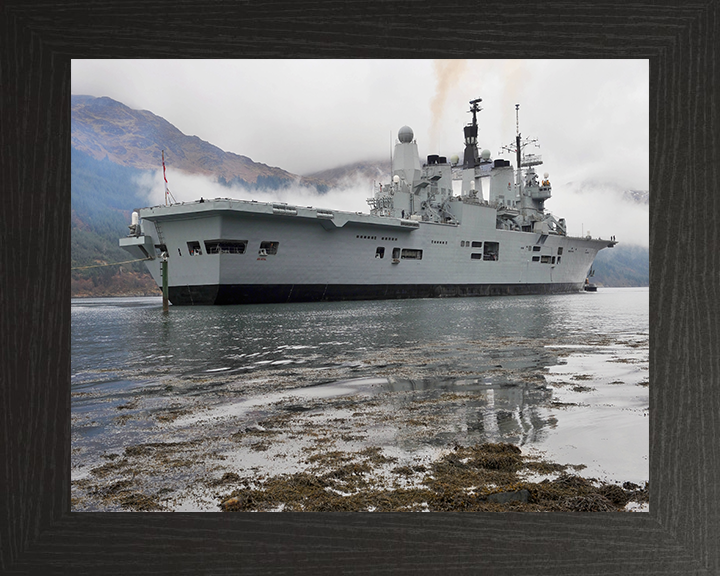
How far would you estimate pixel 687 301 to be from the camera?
4.13 feet

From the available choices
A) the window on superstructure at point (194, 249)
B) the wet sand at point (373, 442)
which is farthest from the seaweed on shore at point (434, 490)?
the window on superstructure at point (194, 249)

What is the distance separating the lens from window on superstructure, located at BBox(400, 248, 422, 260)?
27.4m

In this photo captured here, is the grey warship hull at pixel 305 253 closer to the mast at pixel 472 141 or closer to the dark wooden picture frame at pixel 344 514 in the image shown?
the mast at pixel 472 141

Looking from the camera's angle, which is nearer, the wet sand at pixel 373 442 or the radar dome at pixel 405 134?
the wet sand at pixel 373 442

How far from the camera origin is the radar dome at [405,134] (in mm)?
30547

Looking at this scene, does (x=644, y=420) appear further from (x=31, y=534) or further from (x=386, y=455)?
(x=31, y=534)

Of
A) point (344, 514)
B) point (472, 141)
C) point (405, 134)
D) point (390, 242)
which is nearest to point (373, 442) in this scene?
point (344, 514)

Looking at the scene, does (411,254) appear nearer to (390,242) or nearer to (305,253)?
(390,242)

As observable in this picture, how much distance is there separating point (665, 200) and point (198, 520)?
1296 mm

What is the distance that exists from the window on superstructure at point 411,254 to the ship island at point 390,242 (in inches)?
2.3

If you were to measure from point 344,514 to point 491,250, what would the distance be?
31.7 metres

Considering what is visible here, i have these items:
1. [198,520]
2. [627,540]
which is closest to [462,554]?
[627,540]

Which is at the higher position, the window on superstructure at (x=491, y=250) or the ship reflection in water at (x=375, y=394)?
the window on superstructure at (x=491, y=250)

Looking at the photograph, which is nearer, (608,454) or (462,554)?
(462,554)
